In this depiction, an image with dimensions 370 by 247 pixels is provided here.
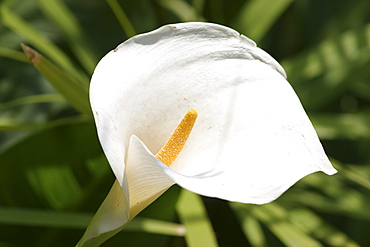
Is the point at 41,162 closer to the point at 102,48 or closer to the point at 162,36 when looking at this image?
the point at 162,36

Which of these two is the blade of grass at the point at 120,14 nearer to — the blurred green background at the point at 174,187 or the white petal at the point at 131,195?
the blurred green background at the point at 174,187

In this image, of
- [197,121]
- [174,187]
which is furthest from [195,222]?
[197,121]

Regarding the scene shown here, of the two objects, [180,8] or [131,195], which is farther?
[180,8]

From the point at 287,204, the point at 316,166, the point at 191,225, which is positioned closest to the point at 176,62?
the point at 316,166

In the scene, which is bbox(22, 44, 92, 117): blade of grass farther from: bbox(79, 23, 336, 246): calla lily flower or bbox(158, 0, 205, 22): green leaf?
bbox(158, 0, 205, 22): green leaf

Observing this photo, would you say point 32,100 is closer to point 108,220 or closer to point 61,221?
point 61,221

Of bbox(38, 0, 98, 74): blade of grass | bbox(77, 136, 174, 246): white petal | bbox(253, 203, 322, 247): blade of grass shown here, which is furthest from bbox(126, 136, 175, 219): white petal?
bbox(38, 0, 98, 74): blade of grass
